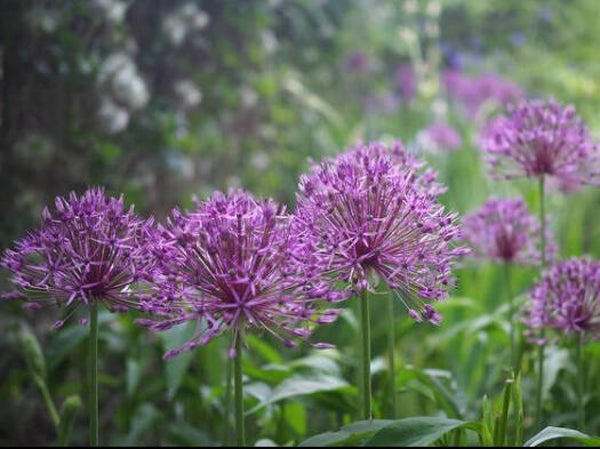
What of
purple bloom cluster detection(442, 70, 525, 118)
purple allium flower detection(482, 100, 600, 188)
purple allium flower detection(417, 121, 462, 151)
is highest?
purple bloom cluster detection(442, 70, 525, 118)

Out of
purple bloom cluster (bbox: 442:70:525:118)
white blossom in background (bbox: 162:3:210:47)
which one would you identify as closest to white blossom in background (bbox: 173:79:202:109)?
white blossom in background (bbox: 162:3:210:47)

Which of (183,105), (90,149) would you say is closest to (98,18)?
(90,149)

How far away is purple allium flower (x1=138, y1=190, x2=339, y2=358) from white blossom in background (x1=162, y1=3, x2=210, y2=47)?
222 cm

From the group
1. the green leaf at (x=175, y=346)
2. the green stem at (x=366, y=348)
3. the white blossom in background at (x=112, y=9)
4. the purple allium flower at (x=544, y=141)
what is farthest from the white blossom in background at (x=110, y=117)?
the green stem at (x=366, y=348)

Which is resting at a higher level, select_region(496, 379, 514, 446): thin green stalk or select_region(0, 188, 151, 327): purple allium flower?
select_region(0, 188, 151, 327): purple allium flower

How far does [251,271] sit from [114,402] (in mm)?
1913

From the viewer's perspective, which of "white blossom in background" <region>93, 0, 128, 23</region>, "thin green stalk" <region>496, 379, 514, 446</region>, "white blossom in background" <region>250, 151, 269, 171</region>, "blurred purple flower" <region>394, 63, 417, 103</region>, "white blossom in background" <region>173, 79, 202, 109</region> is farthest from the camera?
"blurred purple flower" <region>394, 63, 417, 103</region>

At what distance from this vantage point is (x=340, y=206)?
1.12m

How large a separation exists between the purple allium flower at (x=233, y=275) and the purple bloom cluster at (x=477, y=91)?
4.82m

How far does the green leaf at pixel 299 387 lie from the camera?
1479 mm

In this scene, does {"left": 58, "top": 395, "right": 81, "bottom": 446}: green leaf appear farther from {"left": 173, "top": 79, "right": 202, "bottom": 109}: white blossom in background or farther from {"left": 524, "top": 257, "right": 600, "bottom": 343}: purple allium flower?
{"left": 173, "top": 79, "right": 202, "bottom": 109}: white blossom in background

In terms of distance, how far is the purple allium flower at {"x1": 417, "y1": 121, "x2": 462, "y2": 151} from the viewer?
3990 millimetres

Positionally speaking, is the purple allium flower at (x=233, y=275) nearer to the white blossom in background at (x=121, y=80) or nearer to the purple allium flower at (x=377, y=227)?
the purple allium flower at (x=377, y=227)

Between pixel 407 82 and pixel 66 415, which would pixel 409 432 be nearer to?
pixel 66 415
